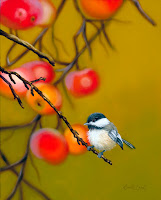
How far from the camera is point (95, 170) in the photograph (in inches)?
32.7

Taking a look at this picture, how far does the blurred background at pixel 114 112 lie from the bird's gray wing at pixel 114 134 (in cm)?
2

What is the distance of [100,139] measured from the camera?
745 millimetres

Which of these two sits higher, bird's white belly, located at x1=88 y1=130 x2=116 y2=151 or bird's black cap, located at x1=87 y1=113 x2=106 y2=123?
bird's black cap, located at x1=87 y1=113 x2=106 y2=123

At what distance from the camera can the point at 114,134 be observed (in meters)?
0.78

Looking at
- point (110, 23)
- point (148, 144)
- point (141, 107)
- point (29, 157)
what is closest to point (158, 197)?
point (148, 144)

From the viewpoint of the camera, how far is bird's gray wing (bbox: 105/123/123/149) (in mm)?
766

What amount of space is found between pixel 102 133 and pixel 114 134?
51 millimetres

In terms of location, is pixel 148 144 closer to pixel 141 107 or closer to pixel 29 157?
pixel 141 107

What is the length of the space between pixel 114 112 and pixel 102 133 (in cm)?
11
